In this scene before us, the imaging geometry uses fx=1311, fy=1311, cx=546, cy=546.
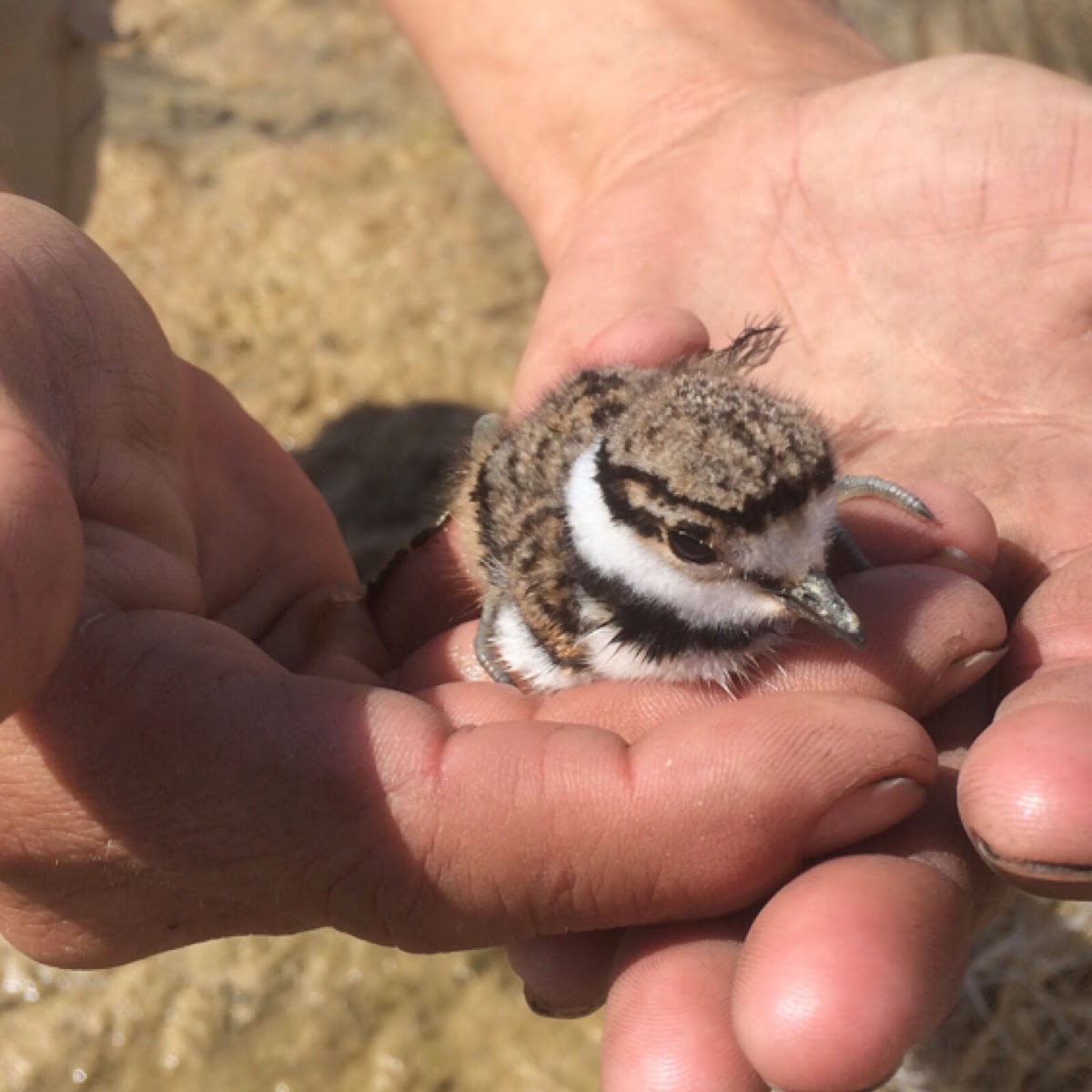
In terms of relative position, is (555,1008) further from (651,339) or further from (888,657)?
(651,339)

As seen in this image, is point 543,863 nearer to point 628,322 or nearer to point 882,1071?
point 882,1071

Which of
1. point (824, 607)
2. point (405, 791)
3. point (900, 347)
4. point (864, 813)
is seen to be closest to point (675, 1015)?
point (864, 813)

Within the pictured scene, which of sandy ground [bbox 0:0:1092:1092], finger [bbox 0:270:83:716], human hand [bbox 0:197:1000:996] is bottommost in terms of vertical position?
sandy ground [bbox 0:0:1092:1092]

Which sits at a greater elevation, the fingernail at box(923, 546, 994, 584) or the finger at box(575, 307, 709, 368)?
the finger at box(575, 307, 709, 368)

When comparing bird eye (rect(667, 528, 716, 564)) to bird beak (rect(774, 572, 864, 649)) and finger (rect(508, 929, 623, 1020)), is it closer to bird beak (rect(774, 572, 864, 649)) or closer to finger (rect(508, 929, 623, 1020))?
bird beak (rect(774, 572, 864, 649))

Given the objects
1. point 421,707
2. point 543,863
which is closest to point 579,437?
point 421,707

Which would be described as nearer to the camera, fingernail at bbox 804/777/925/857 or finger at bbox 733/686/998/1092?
finger at bbox 733/686/998/1092

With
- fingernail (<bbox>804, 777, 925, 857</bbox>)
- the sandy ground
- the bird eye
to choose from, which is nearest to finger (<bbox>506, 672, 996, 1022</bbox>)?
fingernail (<bbox>804, 777, 925, 857</bbox>)
